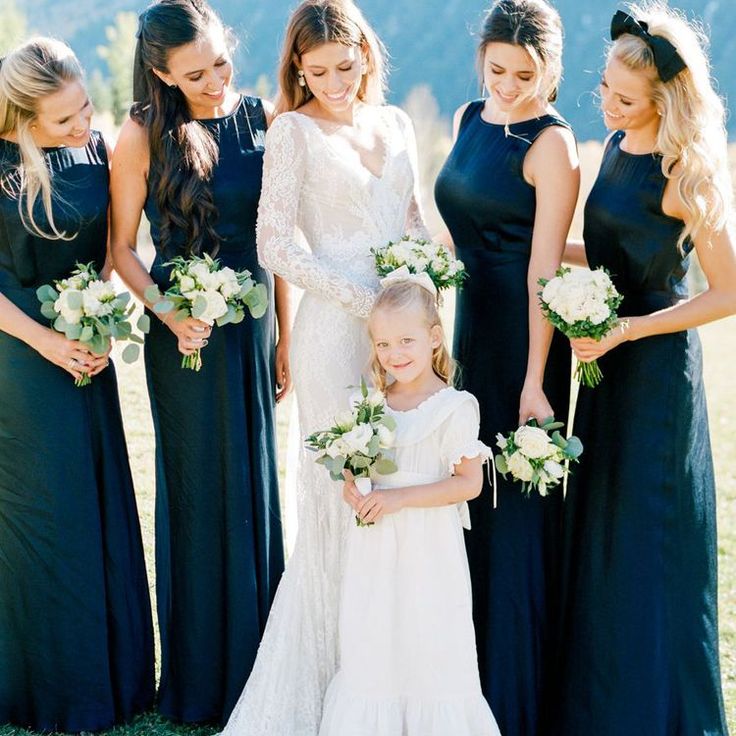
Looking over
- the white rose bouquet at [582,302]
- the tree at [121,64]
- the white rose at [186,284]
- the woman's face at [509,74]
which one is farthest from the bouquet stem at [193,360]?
the tree at [121,64]

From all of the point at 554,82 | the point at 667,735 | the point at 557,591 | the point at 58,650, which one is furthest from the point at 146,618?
the point at 554,82

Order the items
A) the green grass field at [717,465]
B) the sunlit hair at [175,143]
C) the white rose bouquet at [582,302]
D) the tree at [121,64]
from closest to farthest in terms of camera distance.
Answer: the white rose bouquet at [582,302]
the sunlit hair at [175,143]
the green grass field at [717,465]
the tree at [121,64]

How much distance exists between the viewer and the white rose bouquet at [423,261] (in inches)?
168

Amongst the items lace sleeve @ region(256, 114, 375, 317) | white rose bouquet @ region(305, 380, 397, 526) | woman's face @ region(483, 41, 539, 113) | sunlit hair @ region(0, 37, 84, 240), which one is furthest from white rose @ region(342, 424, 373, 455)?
sunlit hair @ region(0, 37, 84, 240)

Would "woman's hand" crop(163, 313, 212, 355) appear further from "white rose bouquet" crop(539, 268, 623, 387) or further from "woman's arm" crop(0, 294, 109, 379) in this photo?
"white rose bouquet" crop(539, 268, 623, 387)

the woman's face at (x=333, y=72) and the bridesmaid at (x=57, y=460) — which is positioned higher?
the woman's face at (x=333, y=72)

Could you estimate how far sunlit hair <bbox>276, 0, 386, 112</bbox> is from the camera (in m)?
4.32

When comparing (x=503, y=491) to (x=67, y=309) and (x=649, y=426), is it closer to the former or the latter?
(x=649, y=426)

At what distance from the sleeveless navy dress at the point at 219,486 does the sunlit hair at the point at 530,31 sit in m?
1.14

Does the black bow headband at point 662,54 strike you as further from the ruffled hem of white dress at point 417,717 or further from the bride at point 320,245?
the ruffled hem of white dress at point 417,717

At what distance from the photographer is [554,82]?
14.4 feet

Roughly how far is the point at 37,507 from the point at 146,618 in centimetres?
74

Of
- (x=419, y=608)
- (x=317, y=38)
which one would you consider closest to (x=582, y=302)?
(x=419, y=608)

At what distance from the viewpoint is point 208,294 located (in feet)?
13.8
